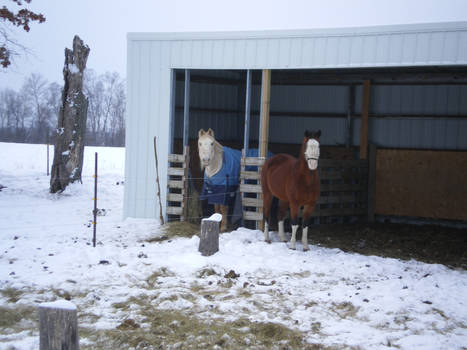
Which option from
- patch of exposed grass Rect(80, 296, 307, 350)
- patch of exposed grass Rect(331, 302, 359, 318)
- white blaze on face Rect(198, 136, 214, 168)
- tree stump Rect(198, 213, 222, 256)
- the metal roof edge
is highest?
the metal roof edge

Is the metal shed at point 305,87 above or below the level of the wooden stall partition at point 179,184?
above

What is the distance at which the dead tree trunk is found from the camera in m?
13.0

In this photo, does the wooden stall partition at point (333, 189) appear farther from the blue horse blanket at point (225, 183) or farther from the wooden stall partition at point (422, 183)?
the wooden stall partition at point (422, 183)

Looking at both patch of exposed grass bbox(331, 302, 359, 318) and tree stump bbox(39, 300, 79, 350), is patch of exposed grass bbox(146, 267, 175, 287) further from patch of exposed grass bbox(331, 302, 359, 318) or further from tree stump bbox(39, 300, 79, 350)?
tree stump bbox(39, 300, 79, 350)


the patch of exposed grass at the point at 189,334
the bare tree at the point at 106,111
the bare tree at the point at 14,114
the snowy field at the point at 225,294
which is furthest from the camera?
the bare tree at the point at 14,114

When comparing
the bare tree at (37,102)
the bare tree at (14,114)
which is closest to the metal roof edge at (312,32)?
the bare tree at (37,102)

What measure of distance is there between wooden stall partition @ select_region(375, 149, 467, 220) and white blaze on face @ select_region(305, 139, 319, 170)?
499cm

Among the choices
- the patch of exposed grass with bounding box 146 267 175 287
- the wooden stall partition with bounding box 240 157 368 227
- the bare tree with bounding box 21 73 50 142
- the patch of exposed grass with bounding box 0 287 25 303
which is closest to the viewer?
the patch of exposed grass with bounding box 0 287 25 303

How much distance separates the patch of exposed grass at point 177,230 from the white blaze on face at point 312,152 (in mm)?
2543

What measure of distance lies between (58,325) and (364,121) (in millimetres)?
9498

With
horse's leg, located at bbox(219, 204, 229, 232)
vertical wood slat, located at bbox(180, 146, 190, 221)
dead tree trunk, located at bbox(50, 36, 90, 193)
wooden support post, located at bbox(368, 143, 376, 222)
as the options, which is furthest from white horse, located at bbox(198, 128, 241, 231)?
dead tree trunk, located at bbox(50, 36, 90, 193)

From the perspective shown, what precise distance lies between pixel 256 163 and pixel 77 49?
7.37 meters

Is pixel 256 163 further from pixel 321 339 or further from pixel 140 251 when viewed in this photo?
pixel 321 339

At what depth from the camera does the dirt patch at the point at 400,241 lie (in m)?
7.61
